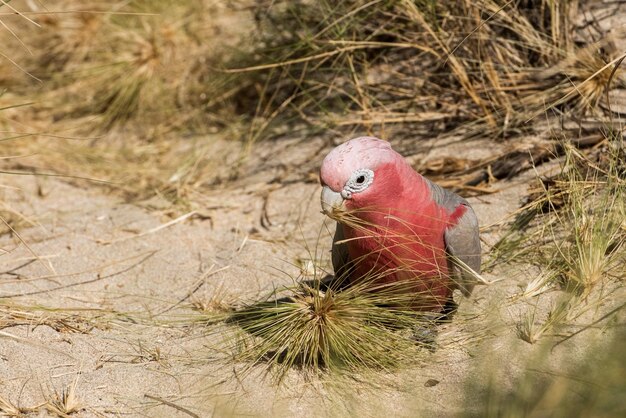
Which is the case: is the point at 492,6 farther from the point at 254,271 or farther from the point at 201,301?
the point at 201,301

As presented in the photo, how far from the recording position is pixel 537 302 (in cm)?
246

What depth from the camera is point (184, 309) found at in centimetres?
267

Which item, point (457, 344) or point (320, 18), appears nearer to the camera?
point (457, 344)

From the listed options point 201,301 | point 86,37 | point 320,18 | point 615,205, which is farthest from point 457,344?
point 86,37

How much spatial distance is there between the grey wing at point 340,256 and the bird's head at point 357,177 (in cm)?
20

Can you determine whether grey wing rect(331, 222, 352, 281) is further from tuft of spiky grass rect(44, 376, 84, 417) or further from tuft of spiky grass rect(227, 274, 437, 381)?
tuft of spiky grass rect(44, 376, 84, 417)

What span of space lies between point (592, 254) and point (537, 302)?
0.21 metres

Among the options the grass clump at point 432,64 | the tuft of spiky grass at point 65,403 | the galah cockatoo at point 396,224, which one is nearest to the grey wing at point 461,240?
the galah cockatoo at point 396,224

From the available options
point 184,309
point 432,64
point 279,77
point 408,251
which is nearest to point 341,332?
point 408,251

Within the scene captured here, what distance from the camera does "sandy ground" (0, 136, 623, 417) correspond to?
2.14m

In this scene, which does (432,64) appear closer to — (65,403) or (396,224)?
(396,224)

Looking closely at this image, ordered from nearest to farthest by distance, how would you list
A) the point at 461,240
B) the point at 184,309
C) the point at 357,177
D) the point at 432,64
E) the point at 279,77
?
the point at 357,177, the point at 461,240, the point at 184,309, the point at 432,64, the point at 279,77

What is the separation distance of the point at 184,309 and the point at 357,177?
83 cm

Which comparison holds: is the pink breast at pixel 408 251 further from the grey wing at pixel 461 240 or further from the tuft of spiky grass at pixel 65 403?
the tuft of spiky grass at pixel 65 403
